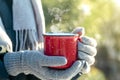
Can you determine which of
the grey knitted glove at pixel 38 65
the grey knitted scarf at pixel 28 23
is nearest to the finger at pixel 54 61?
the grey knitted glove at pixel 38 65

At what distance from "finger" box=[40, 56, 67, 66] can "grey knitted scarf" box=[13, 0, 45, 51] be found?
0.59 ft

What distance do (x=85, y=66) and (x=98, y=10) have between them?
4445 millimetres

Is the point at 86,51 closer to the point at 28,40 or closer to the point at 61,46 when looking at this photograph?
the point at 61,46

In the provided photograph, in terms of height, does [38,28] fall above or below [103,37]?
above

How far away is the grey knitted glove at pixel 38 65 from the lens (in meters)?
0.98

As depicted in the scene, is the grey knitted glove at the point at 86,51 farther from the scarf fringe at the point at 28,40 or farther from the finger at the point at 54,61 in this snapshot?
the scarf fringe at the point at 28,40

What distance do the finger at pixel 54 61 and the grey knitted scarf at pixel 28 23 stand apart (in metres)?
0.18

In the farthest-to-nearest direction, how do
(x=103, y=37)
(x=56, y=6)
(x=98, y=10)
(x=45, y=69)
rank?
(x=103, y=37)
(x=98, y=10)
(x=56, y=6)
(x=45, y=69)

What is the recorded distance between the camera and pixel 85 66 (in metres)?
1.02

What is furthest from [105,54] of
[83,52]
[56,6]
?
[83,52]

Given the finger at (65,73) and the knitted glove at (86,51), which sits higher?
the knitted glove at (86,51)

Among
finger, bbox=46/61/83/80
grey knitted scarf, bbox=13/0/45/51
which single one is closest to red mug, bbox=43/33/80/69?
finger, bbox=46/61/83/80

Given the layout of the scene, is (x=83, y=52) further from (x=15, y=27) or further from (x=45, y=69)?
(x=15, y=27)

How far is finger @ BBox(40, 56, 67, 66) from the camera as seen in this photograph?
38.1 inches
